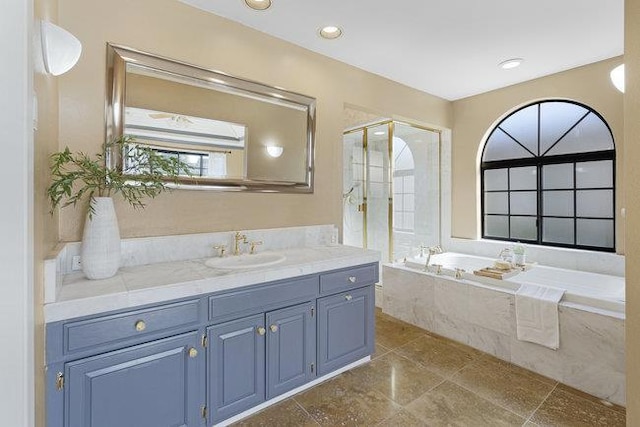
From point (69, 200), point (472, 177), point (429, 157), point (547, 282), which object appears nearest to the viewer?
point (69, 200)

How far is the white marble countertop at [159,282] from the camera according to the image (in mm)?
1300

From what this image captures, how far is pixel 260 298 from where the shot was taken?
1824 millimetres

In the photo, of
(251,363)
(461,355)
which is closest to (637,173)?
(251,363)

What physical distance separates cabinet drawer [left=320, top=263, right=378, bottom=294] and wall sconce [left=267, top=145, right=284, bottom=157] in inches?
41.8

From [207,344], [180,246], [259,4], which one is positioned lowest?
[207,344]

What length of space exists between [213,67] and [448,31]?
1.86 metres

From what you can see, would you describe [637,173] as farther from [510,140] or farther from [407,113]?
[510,140]

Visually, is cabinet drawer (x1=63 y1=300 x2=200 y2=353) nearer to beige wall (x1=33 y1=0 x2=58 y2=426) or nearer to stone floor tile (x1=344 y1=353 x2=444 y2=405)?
beige wall (x1=33 y1=0 x2=58 y2=426)

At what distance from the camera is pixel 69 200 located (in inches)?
67.4

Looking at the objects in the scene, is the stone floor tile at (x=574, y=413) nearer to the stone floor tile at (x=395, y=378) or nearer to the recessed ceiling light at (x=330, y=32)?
the stone floor tile at (x=395, y=378)

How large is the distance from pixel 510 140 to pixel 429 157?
39.0 inches

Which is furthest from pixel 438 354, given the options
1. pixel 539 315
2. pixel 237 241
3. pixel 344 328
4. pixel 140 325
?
pixel 140 325

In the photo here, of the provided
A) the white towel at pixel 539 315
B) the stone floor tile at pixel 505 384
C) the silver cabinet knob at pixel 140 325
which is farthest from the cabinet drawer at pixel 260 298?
the white towel at pixel 539 315

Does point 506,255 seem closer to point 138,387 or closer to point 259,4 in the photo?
point 259,4
